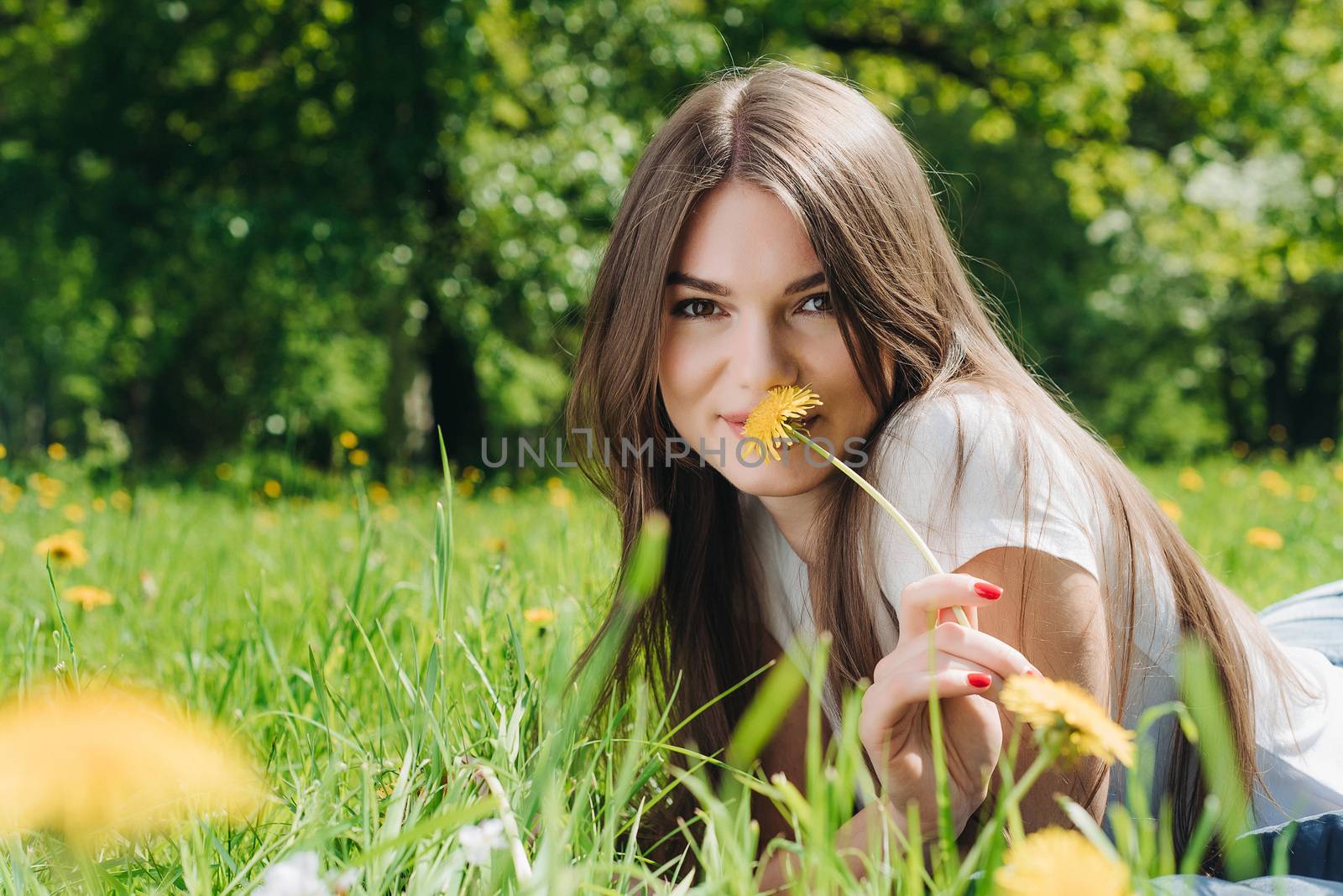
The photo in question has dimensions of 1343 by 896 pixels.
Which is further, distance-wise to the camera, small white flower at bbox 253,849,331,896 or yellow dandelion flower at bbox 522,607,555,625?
yellow dandelion flower at bbox 522,607,555,625

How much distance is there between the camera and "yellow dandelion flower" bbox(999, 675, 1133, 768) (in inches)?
28.0

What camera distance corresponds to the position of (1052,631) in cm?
122

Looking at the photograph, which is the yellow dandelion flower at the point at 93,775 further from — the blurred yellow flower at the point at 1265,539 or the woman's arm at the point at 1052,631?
the blurred yellow flower at the point at 1265,539

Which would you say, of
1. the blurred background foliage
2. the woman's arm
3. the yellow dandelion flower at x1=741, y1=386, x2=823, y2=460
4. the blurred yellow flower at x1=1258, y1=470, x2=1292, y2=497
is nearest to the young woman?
the woman's arm

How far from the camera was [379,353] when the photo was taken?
53.2 feet

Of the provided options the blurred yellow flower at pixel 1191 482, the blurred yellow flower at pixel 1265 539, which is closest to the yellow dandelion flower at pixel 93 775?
the blurred yellow flower at pixel 1265 539

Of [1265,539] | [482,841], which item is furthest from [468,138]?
[482,841]

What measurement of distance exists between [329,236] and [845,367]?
5.77 m

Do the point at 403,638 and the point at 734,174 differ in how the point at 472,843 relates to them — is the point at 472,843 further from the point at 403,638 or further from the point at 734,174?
the point at 403,638

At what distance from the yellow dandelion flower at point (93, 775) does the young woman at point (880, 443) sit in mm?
583

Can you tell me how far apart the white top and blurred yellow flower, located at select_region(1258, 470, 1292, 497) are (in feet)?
8.62

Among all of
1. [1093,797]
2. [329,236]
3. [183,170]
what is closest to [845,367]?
[1093,797]

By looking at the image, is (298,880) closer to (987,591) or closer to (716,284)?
(987,591)

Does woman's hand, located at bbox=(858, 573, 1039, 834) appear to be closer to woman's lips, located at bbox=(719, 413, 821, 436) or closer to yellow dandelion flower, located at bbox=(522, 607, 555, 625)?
woman's lips, located at bbox=(719, 413, 821, 436)
